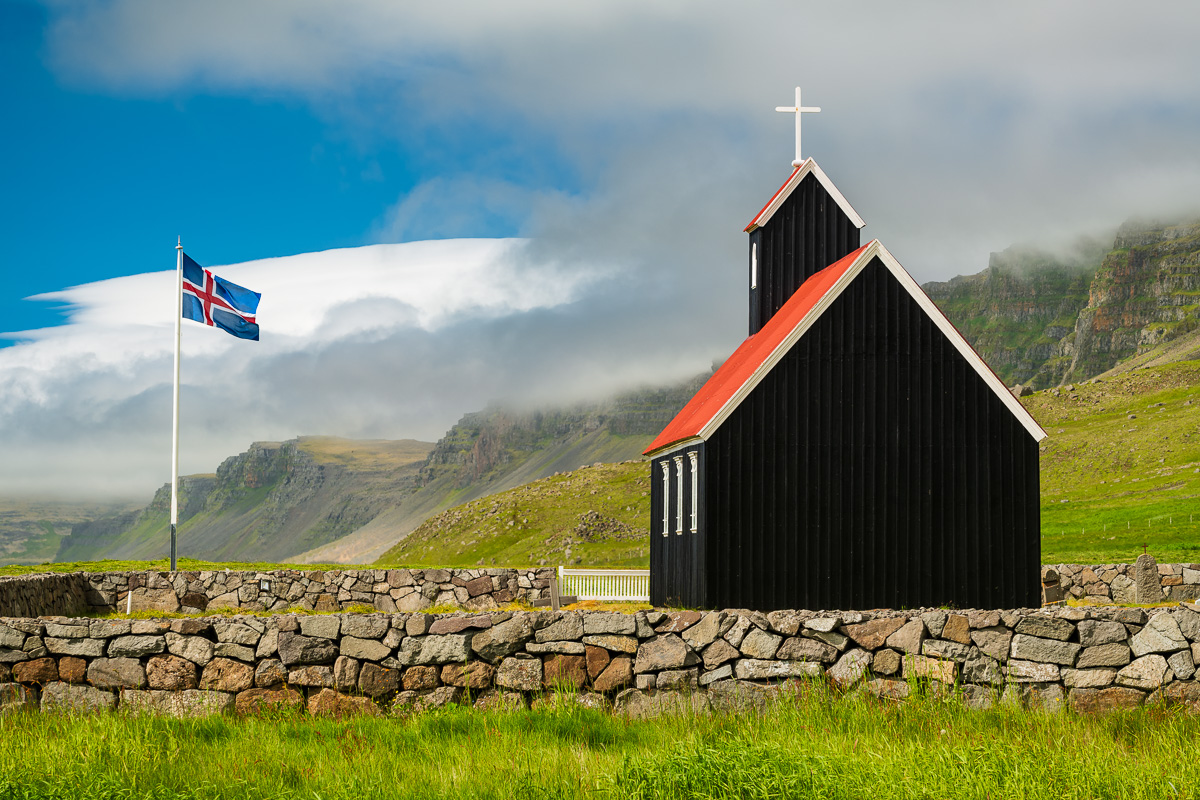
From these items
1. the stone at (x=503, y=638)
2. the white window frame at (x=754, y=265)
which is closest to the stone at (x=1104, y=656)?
the stone at (x=503, y=638)

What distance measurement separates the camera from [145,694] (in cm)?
1166

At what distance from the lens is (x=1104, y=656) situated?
40.0 ft

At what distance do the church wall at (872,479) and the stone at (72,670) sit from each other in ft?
36.7

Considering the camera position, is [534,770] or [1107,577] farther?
[1107,577]

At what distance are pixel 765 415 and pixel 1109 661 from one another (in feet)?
29.5

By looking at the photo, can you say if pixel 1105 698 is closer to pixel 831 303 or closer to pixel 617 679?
pixel 617 679

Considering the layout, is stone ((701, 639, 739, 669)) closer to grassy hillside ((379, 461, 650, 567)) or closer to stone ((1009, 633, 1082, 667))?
stone ((1009, 633, 1082, 667))

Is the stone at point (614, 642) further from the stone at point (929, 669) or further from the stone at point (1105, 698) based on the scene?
the stone at point (1105, 698)

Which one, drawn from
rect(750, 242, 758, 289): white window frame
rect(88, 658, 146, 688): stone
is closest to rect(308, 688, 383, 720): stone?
rect(88, 658, 146, 688): stone

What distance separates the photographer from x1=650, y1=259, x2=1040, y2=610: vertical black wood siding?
19781 millimetres

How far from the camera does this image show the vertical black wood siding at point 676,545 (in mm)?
20203

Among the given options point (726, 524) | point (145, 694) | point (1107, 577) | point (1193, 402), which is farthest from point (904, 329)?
point (1193, 402)

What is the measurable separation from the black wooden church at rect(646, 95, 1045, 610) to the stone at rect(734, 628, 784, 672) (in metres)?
7.62

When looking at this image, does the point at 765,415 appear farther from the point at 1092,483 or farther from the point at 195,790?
the point at 1092,483
